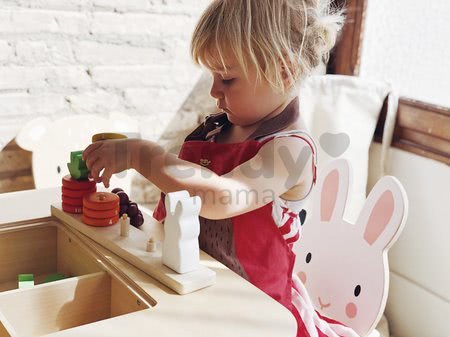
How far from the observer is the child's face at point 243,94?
101 cm

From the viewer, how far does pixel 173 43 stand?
5.81 ft

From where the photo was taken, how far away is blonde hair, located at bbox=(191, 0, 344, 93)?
99 centimetres

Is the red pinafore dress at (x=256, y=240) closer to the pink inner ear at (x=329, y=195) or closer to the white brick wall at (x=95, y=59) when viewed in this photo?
the pink inner ear at (x=329, y=195)

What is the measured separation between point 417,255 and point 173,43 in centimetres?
93

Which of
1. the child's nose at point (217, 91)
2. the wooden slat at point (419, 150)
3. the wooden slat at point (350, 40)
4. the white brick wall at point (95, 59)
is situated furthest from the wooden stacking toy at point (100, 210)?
the wooden slat at point (350, 40)

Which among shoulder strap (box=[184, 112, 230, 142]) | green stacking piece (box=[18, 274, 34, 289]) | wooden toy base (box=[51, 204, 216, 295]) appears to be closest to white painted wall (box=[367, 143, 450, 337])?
shoulder strap (box=[184, 112, 230, 142])

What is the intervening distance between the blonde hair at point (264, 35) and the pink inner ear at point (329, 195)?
345mm

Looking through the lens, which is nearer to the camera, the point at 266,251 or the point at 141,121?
the point at 266,251

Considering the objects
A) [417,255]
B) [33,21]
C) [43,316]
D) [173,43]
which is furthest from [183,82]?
[43,316]

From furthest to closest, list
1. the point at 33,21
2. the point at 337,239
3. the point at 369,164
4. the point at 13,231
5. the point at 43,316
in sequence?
the point at 369,164, the point at 33,21, the point at 337,239, the point at 13,231, the point at 43,316

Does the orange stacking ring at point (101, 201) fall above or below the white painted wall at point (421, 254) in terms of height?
above

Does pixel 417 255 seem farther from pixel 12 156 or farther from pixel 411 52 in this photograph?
pixel 12 156

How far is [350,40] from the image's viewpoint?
199 centimetres

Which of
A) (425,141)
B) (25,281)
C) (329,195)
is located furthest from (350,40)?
(25,281)
